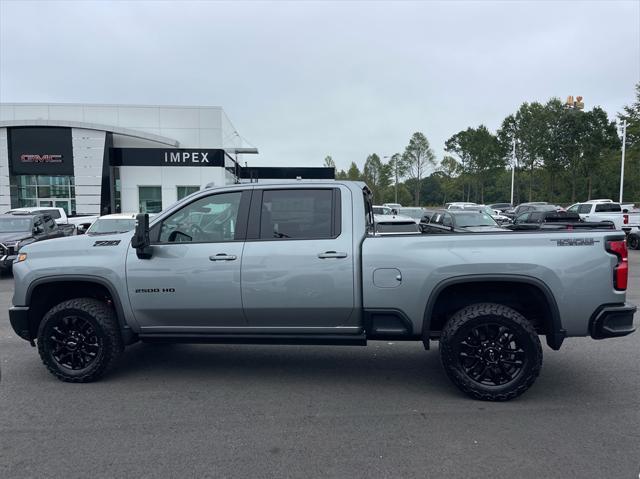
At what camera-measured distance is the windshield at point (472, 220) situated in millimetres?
15195

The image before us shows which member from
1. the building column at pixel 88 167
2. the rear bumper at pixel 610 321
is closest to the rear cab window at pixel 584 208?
the rear bumper at pixel 610 321

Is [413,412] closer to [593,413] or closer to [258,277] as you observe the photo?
[593,413]

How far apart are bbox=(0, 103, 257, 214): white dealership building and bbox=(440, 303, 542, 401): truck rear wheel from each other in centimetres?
2595

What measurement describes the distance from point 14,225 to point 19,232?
57 cm

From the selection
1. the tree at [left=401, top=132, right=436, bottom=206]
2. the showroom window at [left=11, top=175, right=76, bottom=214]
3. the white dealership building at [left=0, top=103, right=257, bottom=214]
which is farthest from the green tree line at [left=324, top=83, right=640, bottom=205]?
the showroom window at [left=11, top=175, right=76, bottom=214]

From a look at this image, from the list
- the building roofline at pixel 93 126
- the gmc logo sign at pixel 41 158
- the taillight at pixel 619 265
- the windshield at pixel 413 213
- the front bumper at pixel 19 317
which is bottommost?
the front bumper at pixel 19 317

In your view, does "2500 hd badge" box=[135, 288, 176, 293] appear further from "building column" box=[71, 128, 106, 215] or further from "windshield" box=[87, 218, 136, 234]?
"building column" box=[71, 128, 106, 215]

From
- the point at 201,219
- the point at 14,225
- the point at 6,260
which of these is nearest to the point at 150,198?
the point at 14,225

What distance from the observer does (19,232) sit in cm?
1335

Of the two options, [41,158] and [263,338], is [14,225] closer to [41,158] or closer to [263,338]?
[263,338]

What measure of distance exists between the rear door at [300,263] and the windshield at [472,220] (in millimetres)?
11399

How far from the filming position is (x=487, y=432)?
3676 millimetres

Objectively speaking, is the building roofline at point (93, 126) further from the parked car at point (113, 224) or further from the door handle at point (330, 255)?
the door handle at point (330, 255)

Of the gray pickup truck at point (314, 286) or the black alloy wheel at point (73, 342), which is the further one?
the black alloy wheel at point (73, 342)
